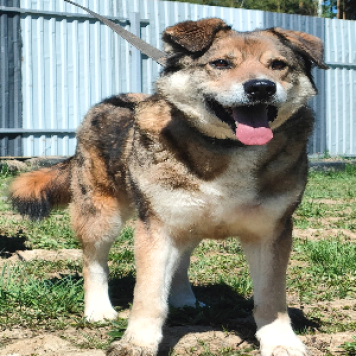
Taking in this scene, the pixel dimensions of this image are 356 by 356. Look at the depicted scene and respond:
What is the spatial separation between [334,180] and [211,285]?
21.2 ft

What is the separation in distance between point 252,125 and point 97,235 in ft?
4.67

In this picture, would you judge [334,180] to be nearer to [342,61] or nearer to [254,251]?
[342,61]

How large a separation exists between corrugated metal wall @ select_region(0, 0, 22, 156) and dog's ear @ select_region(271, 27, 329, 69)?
7.67 meters

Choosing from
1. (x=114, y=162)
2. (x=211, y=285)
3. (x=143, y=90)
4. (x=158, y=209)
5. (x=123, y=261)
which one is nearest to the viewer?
(x=158, y=209)

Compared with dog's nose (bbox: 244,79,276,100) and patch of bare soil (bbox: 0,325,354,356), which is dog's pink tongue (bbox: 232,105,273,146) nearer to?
dog's nose (bbox: 244,79,276,100)

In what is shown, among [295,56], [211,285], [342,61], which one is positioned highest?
[342,61]

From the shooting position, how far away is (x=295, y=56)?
3.04 m

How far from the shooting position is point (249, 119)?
2.81 meters

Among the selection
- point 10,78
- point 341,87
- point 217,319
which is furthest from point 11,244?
point 341,87

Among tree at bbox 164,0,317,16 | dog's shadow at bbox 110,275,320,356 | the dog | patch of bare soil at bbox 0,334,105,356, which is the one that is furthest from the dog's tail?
tree at bbox 164,0,317,16

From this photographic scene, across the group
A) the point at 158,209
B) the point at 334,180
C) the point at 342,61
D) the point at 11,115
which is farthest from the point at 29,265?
the point at 342,61

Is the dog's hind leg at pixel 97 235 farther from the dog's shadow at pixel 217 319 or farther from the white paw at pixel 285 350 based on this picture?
the white paw at pixel 285 350

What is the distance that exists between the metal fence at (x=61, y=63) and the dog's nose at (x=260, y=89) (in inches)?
276

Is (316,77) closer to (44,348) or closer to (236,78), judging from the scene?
(236,78)
